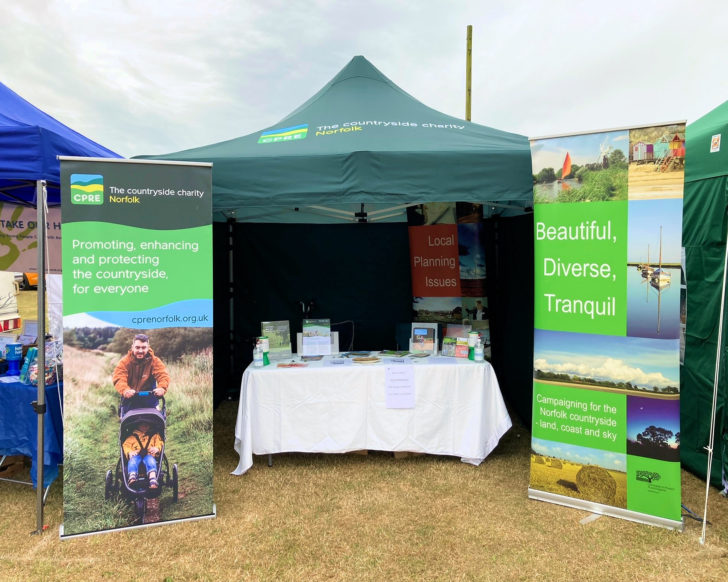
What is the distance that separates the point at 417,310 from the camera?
13.6 ft

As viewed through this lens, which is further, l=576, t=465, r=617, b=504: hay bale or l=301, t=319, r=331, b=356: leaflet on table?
l=301, t=319, r=331, b=356: leaflet on table

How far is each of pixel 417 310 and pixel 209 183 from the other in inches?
88.3

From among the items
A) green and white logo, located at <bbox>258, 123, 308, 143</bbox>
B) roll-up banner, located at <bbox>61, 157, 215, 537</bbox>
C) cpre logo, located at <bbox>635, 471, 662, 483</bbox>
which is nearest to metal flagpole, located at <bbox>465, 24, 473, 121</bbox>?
green and white logo, located at <bbox>258, 123, 308, 143</bbox>

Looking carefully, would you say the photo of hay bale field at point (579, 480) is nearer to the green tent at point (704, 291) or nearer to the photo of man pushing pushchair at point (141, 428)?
the green tent at point (704, 291)

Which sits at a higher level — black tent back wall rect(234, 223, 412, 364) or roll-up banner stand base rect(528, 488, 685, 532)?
black tent back wall rect(234, 223, 412, 364)

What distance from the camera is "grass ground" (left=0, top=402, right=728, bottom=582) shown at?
1978 mm

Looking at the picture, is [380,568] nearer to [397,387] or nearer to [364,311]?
[397,387]

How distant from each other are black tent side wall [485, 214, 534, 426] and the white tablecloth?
2.81 feet

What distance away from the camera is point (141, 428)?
2293 millimetres

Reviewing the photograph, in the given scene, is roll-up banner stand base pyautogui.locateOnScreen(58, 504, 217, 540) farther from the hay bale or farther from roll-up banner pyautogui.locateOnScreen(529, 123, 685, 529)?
the hay bale

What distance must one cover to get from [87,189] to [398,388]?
201 cm

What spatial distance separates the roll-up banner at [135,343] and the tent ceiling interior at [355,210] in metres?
0.54

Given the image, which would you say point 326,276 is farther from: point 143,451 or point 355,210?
point 143,451

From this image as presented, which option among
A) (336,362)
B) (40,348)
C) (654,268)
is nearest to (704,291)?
(654,268)
